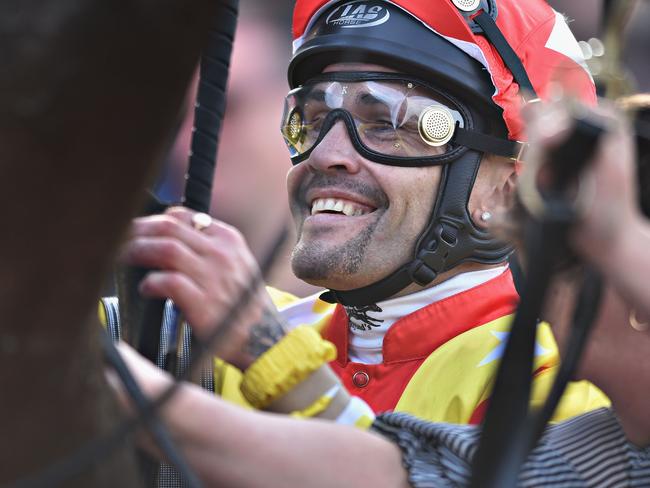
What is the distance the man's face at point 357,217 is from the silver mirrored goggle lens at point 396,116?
1.9 inches

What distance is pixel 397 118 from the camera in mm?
2424

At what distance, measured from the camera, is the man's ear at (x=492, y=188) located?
2.50 m

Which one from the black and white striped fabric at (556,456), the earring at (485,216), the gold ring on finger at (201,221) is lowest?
the earring at (485,216)

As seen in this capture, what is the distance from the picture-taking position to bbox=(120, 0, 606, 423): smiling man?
235cm

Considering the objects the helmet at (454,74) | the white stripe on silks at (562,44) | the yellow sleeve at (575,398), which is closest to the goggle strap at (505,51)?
the helmet at (454,74)

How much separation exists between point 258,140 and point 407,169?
554 mm

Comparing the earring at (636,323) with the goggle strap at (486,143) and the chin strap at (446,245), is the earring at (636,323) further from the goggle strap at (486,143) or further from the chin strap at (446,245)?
the goggle strap at (486,143)

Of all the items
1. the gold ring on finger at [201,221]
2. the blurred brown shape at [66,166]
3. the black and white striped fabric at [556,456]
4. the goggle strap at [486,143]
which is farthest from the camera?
the goggle strap at [486,143]

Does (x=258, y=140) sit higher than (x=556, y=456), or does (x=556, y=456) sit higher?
(x=258, y=140)

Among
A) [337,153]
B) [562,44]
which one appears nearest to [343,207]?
[337,153]

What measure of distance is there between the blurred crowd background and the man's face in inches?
4.4

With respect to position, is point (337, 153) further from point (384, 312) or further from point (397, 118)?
point (384, 312)

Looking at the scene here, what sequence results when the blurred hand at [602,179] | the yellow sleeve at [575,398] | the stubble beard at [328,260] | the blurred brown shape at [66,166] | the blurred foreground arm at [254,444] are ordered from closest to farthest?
the blurred brown shape at [66,166]
the blurred hand at [602,179]
the blurred foreground arm at [254,444]
the yellow sleeve at [575,398]
the stubble beard at [328,260]

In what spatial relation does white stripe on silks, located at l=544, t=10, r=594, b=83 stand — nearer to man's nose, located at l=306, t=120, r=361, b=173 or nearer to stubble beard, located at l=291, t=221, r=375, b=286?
man's nose, located at l=306, t=120, r=361, b=173
